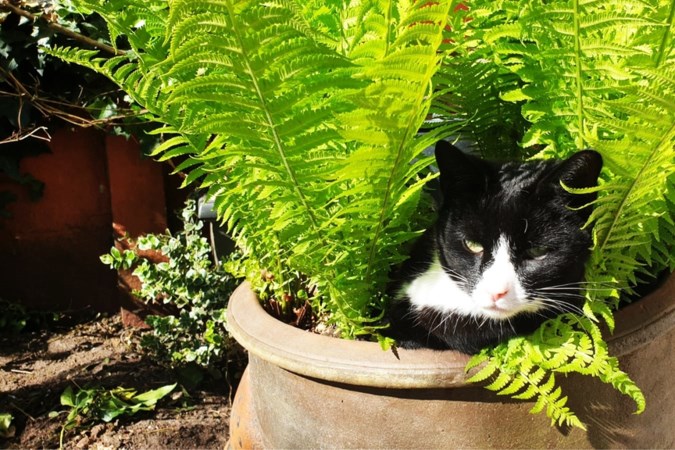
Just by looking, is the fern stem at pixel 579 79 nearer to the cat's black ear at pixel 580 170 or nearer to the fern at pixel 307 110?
the cat's black ear at pixel 580 170

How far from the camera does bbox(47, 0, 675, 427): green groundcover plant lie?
0.64 metres

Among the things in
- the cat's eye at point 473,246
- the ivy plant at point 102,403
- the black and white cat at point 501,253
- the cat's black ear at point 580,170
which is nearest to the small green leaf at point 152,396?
the ivy plant at point 102,403

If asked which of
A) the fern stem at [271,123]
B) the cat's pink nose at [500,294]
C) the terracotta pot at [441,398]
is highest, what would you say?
the fern stem at [271,123]

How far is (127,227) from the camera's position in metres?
2.22

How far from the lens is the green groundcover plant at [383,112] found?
0.64m

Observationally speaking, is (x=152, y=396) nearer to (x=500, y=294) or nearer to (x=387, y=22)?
(x=500, y=294)

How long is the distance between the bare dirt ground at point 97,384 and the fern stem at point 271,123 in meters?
1.16

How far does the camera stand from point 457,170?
0.90 meters

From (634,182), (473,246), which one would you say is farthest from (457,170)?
(634,182)

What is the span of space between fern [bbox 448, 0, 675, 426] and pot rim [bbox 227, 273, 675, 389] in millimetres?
42

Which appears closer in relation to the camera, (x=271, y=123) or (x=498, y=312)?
(x=271, y=123)

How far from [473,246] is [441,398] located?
24cm

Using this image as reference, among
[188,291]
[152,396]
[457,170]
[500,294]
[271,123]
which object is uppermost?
[271,123]

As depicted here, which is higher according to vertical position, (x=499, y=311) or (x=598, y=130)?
(x=598, y=130)
